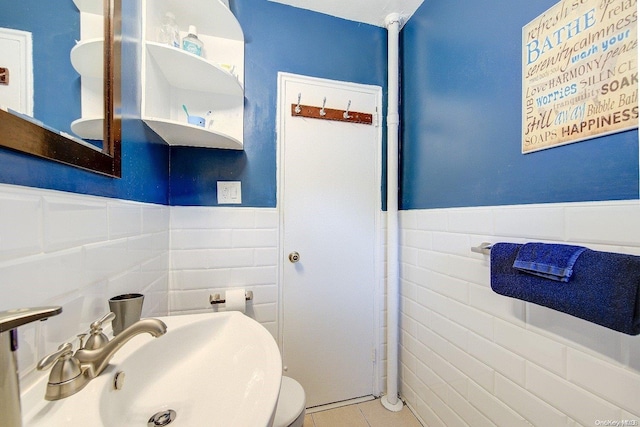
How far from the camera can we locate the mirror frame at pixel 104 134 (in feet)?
1.27

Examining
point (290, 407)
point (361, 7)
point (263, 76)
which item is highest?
point (361, 7)

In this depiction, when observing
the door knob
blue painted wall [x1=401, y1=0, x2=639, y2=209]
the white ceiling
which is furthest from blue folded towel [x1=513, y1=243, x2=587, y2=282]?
the white ceiling

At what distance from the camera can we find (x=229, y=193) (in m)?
1.34

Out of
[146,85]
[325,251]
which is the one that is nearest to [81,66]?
[146,85]

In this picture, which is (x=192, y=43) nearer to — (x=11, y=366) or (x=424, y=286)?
(x=11, y=366)

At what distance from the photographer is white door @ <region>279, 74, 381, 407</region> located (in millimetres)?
1413

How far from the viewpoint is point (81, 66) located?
2.00 ft

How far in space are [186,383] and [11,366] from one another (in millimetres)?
467

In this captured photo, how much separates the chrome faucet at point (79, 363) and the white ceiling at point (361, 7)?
5.44ft

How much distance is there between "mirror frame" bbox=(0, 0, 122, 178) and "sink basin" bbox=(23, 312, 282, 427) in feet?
1.31

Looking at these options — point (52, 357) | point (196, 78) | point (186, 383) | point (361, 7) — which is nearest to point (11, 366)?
point (52, 357)

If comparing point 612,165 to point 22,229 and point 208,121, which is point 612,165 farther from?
point 208,121

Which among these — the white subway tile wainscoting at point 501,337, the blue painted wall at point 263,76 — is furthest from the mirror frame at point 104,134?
the white subway tile wainscoting at point 501,337

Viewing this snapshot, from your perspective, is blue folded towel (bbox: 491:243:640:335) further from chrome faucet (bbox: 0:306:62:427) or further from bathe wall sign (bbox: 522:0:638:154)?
chrome faucet (bbox: 0:306:62:427)
